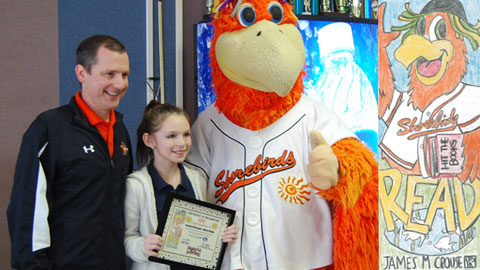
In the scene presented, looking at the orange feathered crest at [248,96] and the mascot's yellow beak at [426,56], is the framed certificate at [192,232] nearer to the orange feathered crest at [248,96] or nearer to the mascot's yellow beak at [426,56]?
the orange feathered crest at [248,96]

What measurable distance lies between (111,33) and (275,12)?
1.50 m

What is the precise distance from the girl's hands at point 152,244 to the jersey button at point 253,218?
31 centimetres

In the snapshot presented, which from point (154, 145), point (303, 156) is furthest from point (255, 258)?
point (154, 145)

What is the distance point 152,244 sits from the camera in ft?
5.47

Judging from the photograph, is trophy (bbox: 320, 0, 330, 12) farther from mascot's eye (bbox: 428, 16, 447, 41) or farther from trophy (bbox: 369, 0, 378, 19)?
mascot's eye (bbox: 428, 16, 447, 41)

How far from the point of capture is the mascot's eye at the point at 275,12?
1.82 m

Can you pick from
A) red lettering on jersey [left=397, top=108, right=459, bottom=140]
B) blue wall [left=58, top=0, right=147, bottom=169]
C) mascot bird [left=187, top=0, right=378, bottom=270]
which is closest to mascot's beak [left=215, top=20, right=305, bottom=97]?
mascot bird [left=187, top=0, right=378, bottom=270]

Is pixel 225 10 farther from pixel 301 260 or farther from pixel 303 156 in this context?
pixel 301 260

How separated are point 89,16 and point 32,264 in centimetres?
167

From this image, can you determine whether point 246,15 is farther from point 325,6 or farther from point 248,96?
point 325,6

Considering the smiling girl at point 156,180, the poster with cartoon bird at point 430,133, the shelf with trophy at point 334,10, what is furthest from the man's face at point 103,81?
the shelf with trophy at point 334,10

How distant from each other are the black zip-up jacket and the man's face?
7cm

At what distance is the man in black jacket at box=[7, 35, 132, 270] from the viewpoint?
1.61 m

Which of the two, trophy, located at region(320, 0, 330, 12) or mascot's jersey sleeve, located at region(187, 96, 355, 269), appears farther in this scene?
trophy, located at region(320, 0, 330, 12)
